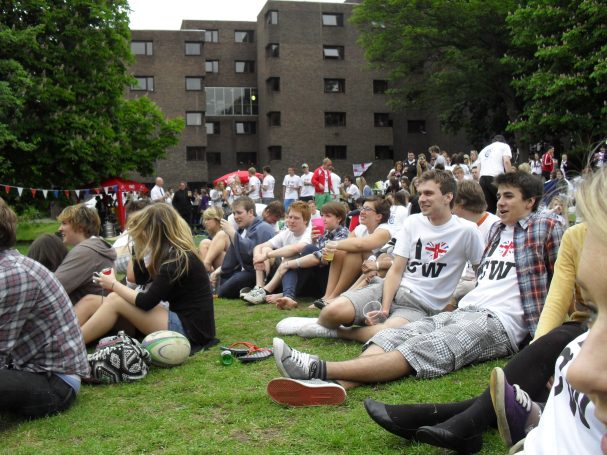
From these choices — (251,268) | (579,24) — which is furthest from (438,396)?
(579,24)

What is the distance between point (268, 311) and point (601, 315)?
6905 mm

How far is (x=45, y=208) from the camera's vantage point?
80.7 ft

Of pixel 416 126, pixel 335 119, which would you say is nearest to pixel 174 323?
pixel 335 119

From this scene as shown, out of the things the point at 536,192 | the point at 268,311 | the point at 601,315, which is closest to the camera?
the point at 601,315

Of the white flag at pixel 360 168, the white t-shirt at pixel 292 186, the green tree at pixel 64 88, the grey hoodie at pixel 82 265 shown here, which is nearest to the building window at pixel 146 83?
the white flag at pixel 360 168

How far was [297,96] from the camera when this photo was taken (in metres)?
49.6

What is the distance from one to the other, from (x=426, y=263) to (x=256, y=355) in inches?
65.1

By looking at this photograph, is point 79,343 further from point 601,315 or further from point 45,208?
point 45,208

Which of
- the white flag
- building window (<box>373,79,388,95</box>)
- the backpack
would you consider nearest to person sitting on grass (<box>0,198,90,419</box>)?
the backpack

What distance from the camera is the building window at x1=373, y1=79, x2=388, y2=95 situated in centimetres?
5088

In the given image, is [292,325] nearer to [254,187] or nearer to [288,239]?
[288,239]

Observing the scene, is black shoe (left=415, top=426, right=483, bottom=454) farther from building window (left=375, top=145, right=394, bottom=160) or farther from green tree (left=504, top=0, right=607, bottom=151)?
building window (left=375, top=145, right=394, bottom=160)

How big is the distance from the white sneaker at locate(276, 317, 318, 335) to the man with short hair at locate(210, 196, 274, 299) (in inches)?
113

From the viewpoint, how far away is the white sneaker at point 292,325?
630cm
